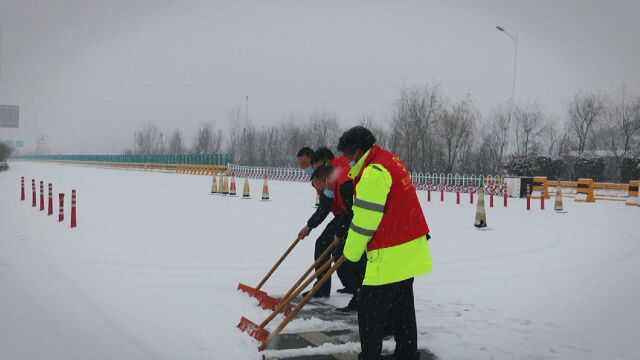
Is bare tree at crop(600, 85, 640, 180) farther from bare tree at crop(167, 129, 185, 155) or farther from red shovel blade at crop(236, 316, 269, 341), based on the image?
bare tree at crop(167, 129, 185, 155)

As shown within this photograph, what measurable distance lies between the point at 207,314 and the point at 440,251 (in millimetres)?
5224

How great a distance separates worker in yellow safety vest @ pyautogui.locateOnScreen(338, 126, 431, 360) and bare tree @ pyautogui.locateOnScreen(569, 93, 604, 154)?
33009 mm

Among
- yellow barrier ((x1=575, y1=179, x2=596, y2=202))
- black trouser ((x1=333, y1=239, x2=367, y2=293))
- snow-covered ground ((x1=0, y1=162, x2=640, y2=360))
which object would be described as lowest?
snow-covered ground ((x1=0, y1=162, x2=640, y2=360))

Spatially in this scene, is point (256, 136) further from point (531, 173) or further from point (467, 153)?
point (531, 173)

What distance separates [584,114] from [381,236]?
1420 inches

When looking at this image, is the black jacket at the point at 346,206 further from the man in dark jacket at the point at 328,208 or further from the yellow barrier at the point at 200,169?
the yellow barrier at the point at 200,169

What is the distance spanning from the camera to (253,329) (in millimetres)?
4797

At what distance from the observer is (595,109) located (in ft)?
112

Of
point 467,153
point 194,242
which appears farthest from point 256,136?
point 194,242

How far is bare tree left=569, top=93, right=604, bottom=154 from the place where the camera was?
3406cm

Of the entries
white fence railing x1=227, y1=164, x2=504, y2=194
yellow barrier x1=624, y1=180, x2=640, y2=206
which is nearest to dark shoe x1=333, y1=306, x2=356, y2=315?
white fence railing x1=227, y1=164, x2=504, y2=194

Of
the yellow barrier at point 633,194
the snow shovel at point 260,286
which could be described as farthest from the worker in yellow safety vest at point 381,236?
the yellow barrier at point 633,194

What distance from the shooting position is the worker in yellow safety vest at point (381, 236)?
3.62 meters

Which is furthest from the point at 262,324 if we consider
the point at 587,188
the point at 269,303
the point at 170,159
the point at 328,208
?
the point at 170,159
